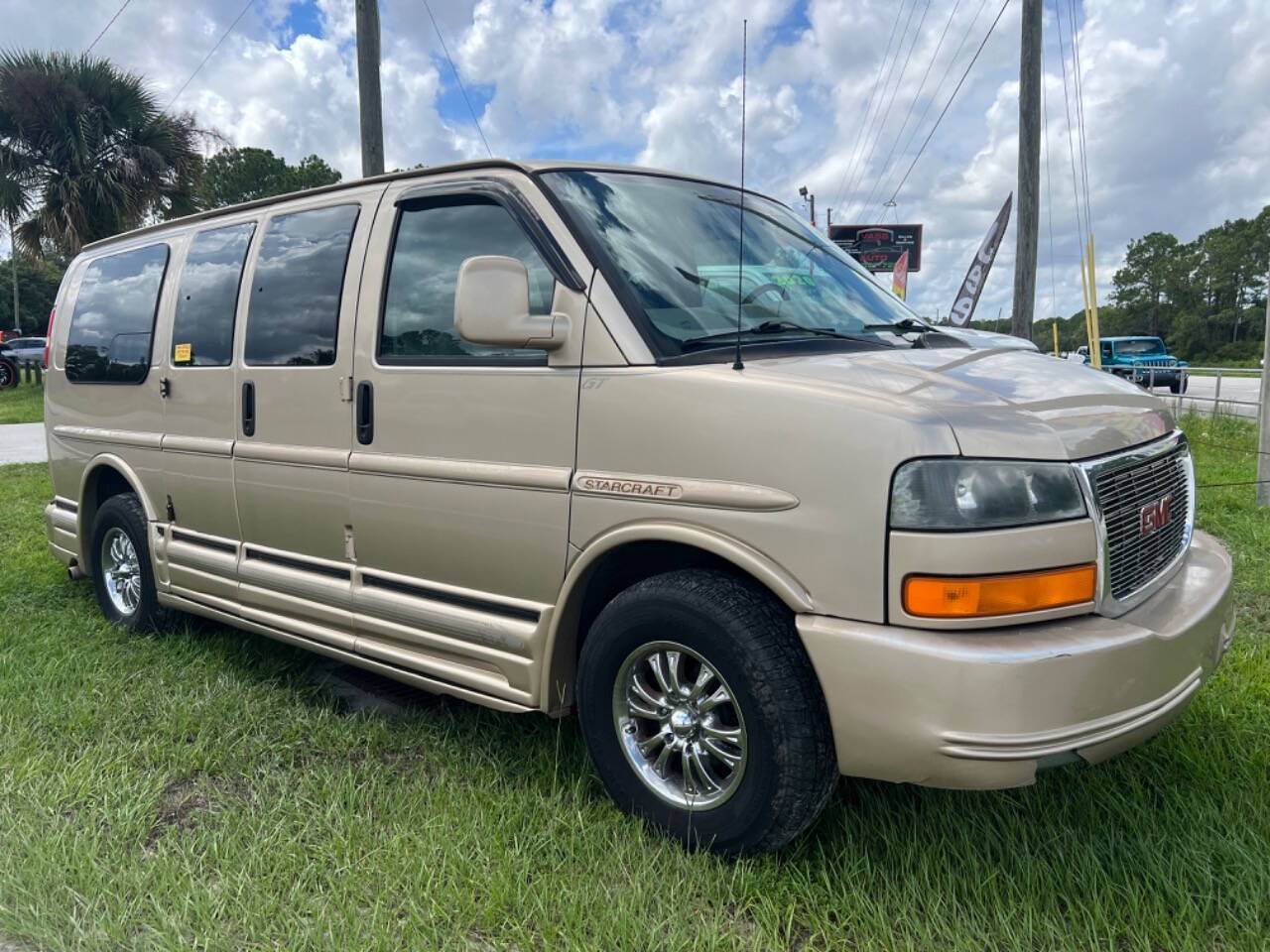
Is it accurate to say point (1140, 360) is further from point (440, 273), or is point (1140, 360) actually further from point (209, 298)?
point (440, 273)

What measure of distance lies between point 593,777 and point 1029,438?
5.83ft

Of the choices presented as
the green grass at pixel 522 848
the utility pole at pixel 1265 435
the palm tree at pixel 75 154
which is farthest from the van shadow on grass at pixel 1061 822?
the palm tree at pixel 75 154

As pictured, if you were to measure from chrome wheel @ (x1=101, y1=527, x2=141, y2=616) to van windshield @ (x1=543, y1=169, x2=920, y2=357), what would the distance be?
3.24 metres

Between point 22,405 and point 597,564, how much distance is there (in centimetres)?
2118

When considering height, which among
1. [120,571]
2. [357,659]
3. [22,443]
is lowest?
[22,443]

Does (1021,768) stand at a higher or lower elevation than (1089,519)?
lower

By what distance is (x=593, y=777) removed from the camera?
3246 millimetres

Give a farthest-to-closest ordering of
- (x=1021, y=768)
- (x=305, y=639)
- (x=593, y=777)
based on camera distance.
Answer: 1. (x=305, y=639)
2. (x=593, y=777)
3. (x=1021, y=768)

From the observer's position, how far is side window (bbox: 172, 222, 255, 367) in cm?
421

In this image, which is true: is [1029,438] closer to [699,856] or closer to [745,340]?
[745,340]

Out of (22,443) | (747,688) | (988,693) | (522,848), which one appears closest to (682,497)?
(747,688)

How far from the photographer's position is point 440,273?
3338 millimetres

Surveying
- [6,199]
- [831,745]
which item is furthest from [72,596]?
[6,199]

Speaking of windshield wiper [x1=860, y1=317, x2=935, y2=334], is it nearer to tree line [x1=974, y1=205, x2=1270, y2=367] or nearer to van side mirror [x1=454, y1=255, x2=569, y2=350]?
van side mirror [x1=454, y1=255, x2=569, y2=350]
